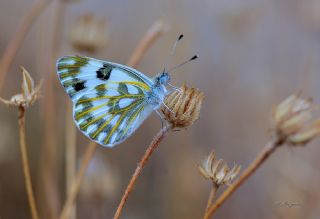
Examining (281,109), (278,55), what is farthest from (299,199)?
(278,55)

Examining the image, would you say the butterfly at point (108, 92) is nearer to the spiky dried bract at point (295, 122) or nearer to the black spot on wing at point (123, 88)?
the black spot on wing at point (123, 88)

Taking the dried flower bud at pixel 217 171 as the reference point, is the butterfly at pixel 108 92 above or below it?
above

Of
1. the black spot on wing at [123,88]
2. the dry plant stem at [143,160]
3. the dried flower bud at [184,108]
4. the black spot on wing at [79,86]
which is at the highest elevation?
the black spot on wing at [123,88]

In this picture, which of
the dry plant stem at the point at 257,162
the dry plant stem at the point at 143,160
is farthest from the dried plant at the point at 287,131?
the dry plant stem at the point at 143,160

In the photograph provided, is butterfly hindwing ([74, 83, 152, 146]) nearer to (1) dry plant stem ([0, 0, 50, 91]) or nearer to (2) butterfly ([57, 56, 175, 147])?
(2) butterfly ([57, 56, 175, 147])

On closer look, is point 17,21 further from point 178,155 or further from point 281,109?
point 281,109

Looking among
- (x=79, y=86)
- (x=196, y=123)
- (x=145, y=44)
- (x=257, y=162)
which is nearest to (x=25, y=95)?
(x=79, y=86)

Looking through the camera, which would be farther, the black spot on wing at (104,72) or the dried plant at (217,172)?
the black spot on wing at (104,72)
